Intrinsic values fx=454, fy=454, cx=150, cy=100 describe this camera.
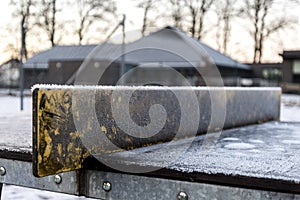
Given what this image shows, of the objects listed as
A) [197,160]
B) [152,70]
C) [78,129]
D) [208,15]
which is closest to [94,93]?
[78,129]

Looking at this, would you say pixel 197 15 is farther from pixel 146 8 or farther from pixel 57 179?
pixel 57 179

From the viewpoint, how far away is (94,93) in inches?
74.9

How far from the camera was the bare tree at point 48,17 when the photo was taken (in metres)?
34.7

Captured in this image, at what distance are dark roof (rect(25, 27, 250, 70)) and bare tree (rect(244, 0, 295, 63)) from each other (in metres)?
4.22

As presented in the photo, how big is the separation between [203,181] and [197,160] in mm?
324

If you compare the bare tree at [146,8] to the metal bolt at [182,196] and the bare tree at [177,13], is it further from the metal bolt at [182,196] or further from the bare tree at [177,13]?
the metal bolt at [182,196]

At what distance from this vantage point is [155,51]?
81.7 ft

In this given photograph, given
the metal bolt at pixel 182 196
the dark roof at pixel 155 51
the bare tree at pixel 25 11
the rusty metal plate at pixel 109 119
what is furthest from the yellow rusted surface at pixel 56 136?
the bare tree at pixel 25 11

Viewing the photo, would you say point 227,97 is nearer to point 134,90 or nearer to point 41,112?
point 134,90

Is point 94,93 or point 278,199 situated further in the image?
point 94,93

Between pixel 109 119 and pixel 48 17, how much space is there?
1356 inches

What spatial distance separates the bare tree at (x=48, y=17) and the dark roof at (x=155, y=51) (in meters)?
1.64

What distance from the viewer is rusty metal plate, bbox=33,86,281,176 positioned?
1604 mm

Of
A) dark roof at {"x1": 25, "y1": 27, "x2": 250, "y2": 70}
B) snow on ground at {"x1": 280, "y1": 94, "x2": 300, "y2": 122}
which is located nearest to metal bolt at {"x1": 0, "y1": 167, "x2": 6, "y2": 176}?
snow on ground at {"x1": 280, "y1": 94, "x2": 300, "y2": 122}
